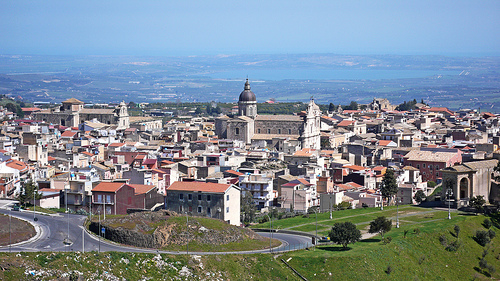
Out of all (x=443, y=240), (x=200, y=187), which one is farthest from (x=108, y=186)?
(x=443, y=240)

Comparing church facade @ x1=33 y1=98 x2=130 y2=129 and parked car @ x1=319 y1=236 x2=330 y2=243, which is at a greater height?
church facade @ x1=33 y1=98 x2=130 y2=129

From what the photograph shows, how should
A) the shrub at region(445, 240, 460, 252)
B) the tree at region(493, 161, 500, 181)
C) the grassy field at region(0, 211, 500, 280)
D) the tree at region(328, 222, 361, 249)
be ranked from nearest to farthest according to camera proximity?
the grassy field at region(0, 211, 500, 280), the tree at region(328, 222, 361, 249), the shrub at region(445, 240, 460, 252), the tree at region(493, 161, 500, 181)

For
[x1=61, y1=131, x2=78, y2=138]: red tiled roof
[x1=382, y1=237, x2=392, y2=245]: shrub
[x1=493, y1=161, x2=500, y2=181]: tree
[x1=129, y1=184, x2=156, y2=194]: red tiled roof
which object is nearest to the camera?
[x1=382, y1=237, x2=392, y2=245]: shrub

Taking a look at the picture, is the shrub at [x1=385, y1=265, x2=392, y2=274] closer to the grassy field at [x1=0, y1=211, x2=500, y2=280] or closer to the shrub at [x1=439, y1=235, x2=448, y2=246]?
the grassy field at [x1=0, y1=211, x2=500, y2=280]

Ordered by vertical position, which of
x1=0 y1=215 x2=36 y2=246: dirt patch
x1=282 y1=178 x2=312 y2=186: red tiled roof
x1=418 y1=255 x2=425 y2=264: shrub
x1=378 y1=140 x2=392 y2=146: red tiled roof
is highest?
x1=0 y1=215 x2=36 y2=246: dirt patch

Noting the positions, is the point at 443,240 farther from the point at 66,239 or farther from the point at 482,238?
the point at 66,239

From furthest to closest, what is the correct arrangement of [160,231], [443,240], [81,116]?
1. [81,116]
2. [443,240]
3. [160,231]

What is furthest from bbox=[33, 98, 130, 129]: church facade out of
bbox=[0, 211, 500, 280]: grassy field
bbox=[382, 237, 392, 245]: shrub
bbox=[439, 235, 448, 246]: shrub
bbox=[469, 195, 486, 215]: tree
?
bbox=[382, 237, 392, 245]: shrub
